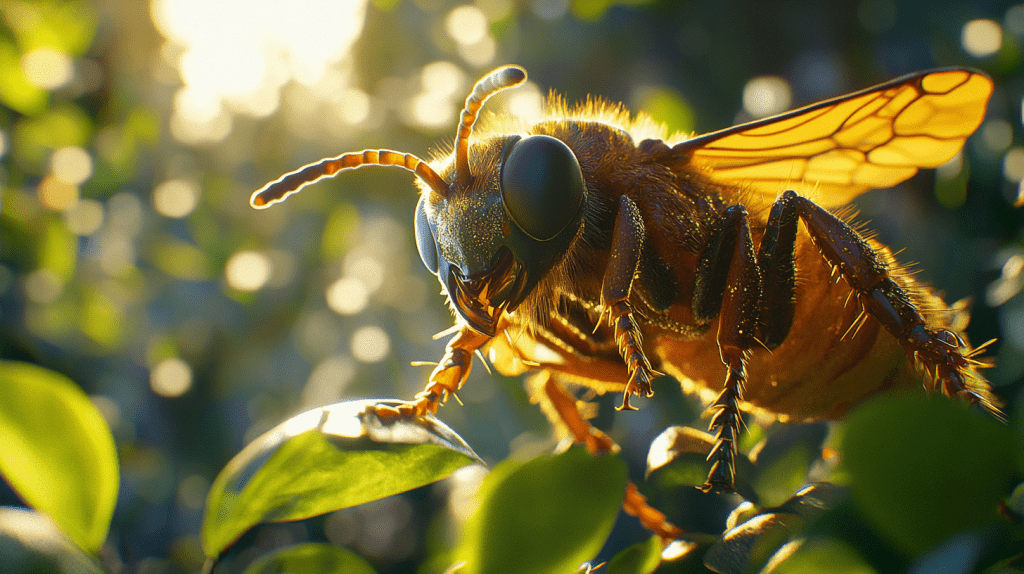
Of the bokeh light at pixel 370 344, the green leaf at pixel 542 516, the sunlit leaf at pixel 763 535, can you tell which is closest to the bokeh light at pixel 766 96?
Result: the bokeh light at pixel 370 344

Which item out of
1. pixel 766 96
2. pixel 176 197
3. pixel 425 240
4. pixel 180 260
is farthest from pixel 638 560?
pixel 176 197

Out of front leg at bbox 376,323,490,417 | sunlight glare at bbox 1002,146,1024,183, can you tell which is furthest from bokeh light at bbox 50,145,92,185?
sunlight glare at bbox 1002,146,1024,183

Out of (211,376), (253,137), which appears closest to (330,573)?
(211,376)

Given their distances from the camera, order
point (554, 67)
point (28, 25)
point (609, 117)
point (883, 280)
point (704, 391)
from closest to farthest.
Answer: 1. point (883, 280)
2. point (704, 391)
3. point (609, 117)
4. point (28, 25)
5. point (554, 67)

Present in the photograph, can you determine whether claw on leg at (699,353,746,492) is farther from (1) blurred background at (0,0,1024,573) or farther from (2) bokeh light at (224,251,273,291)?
(2) bokeh light at (224,251,273,291)

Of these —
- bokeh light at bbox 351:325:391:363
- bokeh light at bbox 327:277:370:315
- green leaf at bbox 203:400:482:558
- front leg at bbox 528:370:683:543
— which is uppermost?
green leaf at bbox 203:400:482:558

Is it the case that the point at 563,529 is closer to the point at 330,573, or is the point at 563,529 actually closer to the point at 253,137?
the point at 330,573

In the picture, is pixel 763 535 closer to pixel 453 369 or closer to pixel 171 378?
pixel 453 369
